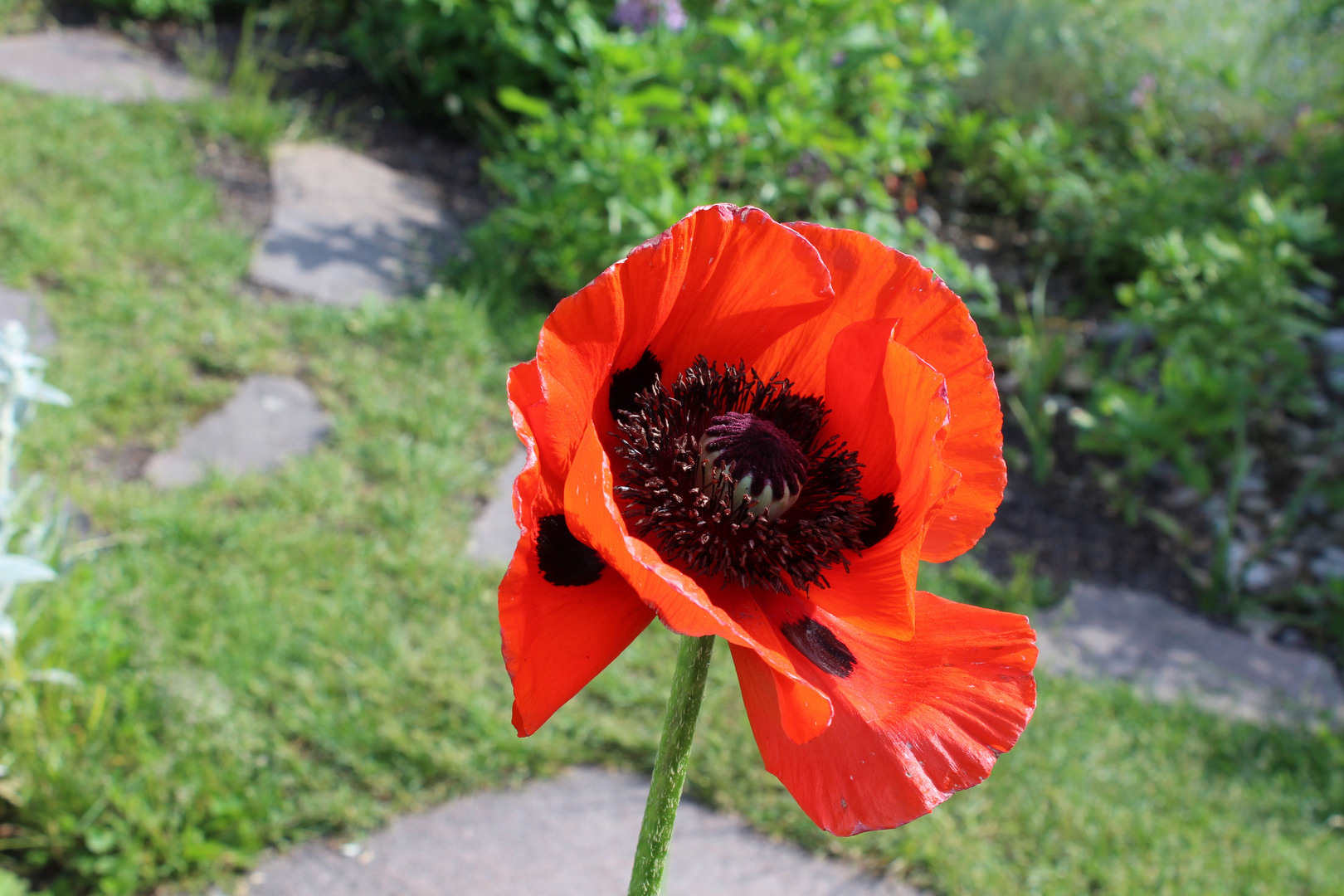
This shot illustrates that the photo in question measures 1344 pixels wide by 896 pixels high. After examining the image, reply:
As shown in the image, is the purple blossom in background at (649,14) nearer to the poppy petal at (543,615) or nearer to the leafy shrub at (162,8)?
the leafy shrub at (162,8)

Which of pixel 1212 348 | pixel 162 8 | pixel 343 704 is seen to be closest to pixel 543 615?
pixel 343 704

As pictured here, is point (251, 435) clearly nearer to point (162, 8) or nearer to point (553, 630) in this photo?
point (553, 630)

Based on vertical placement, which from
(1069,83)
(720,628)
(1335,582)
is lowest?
(1335,582)

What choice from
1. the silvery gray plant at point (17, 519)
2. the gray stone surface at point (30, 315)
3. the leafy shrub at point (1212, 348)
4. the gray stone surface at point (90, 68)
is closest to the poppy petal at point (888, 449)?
the silvery gray plant at point (17, 519)

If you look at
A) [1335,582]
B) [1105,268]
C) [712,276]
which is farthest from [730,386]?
[1105,268]

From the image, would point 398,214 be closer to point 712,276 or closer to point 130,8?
point 130,8

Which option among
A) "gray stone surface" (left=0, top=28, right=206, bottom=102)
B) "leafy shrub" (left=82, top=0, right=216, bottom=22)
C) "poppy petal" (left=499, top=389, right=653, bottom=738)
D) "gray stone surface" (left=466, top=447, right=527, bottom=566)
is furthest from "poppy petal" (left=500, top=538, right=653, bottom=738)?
"leafy shrub" (left=82, top=0, right=216, bottom=22)
